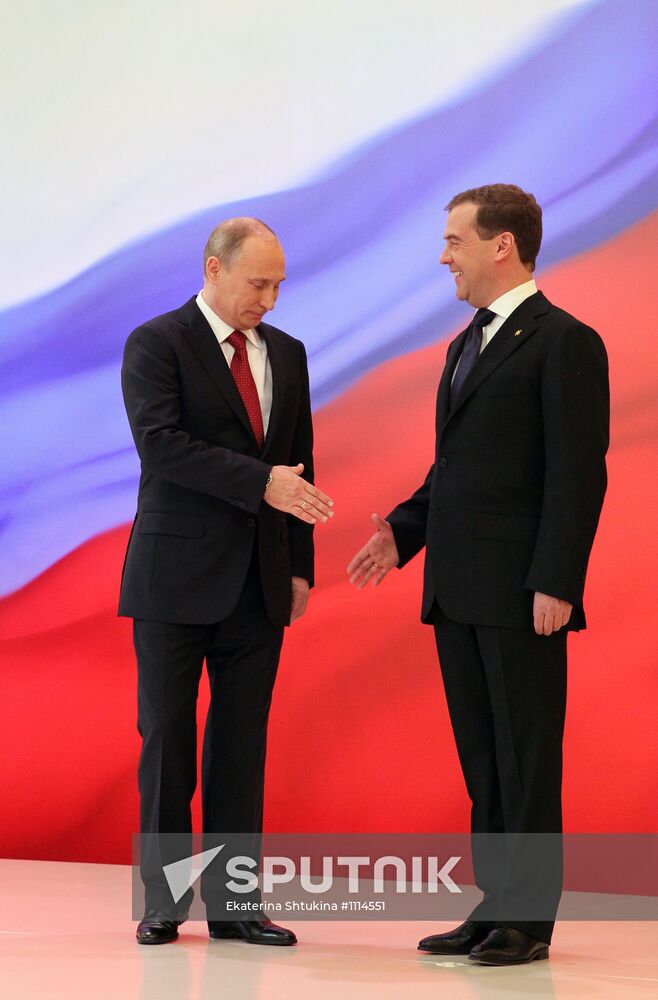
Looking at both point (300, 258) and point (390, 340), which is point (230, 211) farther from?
point (390, 340)

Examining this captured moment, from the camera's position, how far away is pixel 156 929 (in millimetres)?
2713

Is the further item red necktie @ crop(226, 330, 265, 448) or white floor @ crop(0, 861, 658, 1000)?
red necktie @ crop(226, 330, 265, 448)

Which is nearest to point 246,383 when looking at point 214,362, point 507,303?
point 214,362

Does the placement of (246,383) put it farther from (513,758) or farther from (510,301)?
(513,758)

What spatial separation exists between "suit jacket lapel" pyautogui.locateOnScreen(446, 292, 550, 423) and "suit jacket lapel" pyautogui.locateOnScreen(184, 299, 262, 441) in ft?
1.49

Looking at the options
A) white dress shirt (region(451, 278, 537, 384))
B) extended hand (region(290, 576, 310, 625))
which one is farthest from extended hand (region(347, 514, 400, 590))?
white dress shirt (region(451, 278, 537, 384))

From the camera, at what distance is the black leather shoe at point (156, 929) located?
2.71 metres

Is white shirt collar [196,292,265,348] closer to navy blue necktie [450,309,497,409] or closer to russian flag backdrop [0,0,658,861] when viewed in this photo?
navy blue necktie [450,309,497,409]

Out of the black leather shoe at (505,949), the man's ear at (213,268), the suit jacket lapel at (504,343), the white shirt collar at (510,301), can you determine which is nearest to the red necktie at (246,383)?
the man's ear at (213,268)

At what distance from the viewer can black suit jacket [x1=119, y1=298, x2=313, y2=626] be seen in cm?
270

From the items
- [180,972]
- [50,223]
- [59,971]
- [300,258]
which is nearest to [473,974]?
[180,972]

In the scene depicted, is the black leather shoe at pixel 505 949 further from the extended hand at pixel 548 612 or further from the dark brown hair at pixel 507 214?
the dark brown hair at pixel 507 214

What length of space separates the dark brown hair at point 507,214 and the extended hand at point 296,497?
0.66 m

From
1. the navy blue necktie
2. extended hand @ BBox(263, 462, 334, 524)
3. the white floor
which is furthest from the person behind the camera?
the navy blue necktie
